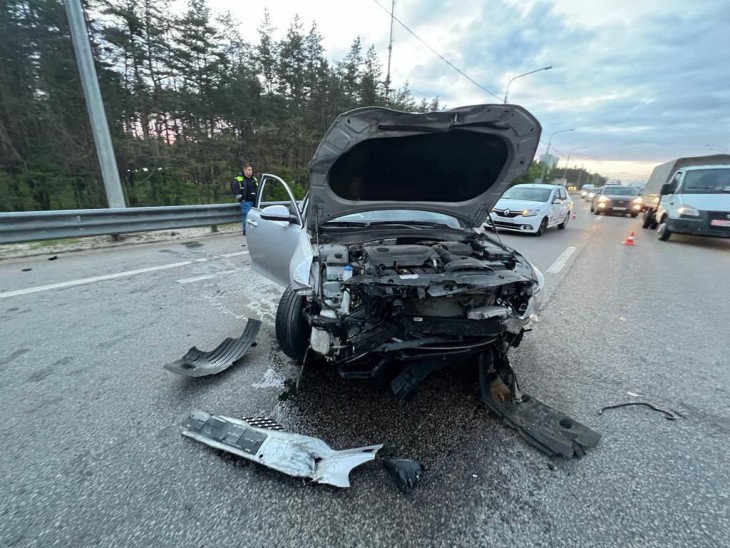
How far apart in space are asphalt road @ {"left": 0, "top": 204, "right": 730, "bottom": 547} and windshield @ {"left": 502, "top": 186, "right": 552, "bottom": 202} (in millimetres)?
6545

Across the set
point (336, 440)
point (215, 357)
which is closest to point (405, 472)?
point (336, 440)

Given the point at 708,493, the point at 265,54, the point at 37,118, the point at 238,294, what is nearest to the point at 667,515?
the point at 708,493

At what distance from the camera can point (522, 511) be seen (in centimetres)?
156

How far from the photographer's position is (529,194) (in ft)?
33.0

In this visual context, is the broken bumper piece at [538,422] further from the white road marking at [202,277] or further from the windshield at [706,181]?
the windshield at [706,181]

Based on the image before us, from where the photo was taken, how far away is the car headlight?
809cm

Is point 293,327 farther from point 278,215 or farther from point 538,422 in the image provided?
point 538,422

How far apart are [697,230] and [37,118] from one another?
64.5ft

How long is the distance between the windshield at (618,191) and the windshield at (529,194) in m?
9.71

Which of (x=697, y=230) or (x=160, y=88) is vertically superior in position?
(x=160, y=88)

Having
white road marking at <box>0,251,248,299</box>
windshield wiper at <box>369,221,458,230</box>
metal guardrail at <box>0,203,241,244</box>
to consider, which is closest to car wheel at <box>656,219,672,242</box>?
windshield wiper at <box>369,221,458,230</box>

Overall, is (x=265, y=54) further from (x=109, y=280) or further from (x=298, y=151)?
(x=109, y=280)

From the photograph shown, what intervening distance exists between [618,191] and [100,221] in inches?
831

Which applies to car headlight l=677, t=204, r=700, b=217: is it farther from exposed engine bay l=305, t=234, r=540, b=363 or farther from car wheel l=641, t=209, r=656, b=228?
exposed engine bay l=305, t=234, r=540, b=363
